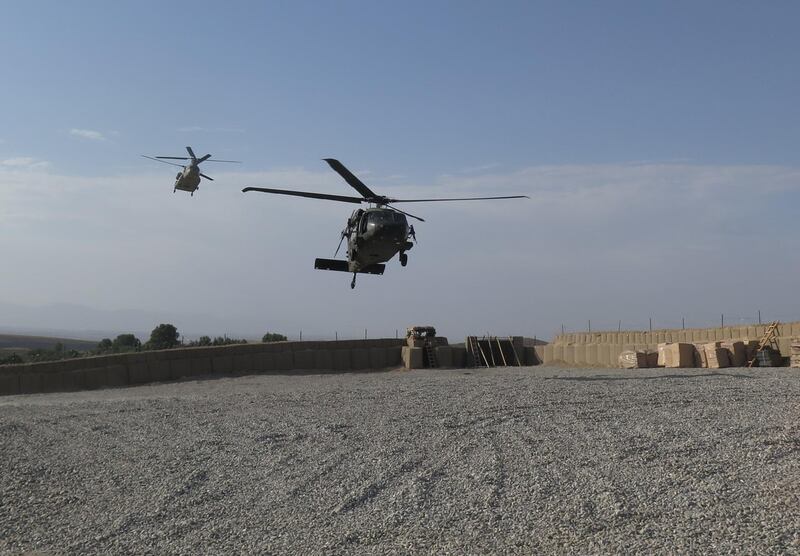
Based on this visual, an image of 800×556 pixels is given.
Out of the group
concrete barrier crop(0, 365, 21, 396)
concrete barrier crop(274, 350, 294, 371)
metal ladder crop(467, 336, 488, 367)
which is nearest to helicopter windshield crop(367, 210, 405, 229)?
concrete barrier crop(274, 350, 294, 371)

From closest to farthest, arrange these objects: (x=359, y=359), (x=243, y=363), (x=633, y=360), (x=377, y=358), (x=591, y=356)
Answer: (x=633, y=360)
(x=591, y=356)
(x=243, y=363)
(x=359, y=359)
(x=377, y=358)

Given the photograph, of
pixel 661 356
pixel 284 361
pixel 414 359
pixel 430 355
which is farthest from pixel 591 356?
pixel 284 361

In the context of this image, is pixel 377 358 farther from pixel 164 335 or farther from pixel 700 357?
pixel 164 335

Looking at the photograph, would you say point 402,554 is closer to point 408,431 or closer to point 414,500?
point 414,500

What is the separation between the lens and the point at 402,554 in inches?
314

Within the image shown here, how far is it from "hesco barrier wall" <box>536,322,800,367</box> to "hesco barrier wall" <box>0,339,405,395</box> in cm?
718

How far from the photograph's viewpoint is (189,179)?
121ft

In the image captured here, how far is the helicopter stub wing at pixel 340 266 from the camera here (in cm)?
2452

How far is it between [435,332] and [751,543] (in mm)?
28645

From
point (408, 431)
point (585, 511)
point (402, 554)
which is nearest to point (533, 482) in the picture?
point (585, 511)

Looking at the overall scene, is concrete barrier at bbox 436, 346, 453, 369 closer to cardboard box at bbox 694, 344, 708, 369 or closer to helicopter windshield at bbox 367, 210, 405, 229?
cardboard box at bbox 694, 344, 708, 369

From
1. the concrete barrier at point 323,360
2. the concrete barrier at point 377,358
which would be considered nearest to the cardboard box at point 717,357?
the concrete barrier at point 377,358

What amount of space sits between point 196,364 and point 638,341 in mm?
17964

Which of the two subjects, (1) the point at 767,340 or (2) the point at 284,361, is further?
(2) the point at 284,361
